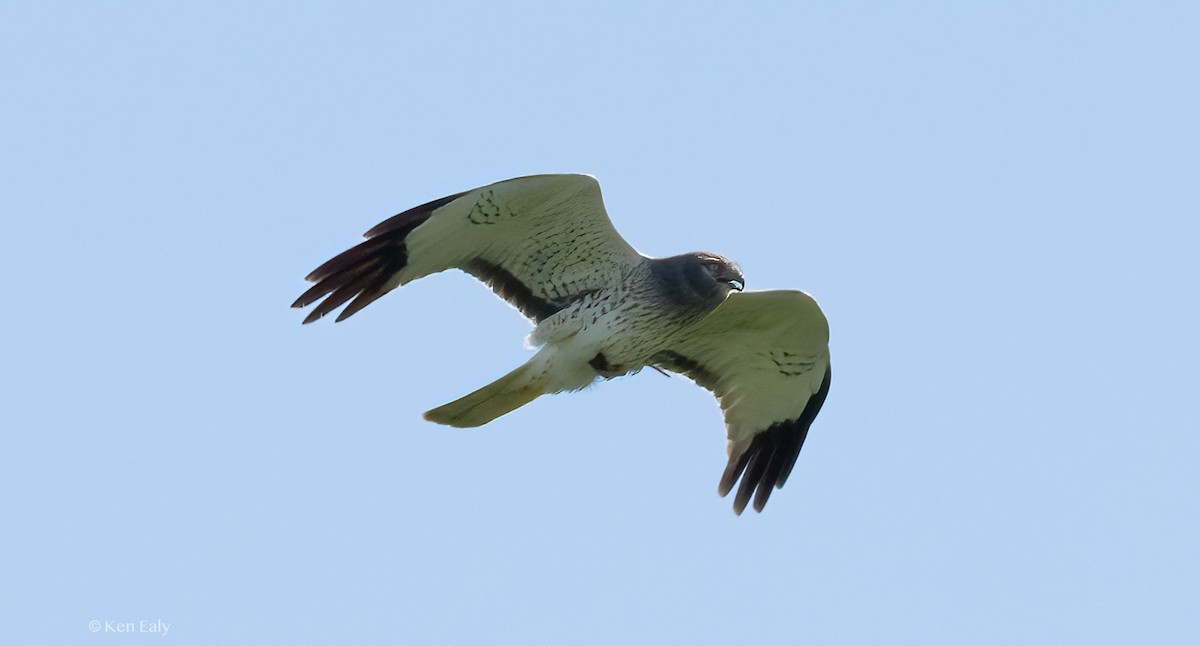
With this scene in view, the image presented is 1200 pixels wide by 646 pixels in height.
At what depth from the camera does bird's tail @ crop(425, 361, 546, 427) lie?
39.4 feet

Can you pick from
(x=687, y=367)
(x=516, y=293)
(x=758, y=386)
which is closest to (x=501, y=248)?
(x=516, y=293)

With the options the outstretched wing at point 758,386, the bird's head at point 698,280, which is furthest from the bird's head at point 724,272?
the outstretched wing at point 758,386

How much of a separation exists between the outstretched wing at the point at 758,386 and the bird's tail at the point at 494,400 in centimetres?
156

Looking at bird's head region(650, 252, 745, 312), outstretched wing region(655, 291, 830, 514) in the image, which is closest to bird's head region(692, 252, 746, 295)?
bird's head region(650, 252, 745, 312)

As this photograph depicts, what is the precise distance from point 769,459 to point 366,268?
150 inches

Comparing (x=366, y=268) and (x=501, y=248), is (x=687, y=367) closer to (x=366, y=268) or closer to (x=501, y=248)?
(x=501, y=248)

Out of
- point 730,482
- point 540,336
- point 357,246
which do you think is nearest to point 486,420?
point 540,336

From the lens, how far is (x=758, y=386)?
13531mm

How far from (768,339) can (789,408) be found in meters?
0.71

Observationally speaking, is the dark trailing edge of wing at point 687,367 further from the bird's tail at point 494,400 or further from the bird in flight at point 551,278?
the bird's tail at point 494,400

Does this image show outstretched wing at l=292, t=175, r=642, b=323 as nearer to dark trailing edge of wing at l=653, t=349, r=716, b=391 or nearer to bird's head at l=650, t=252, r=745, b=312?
bird's head at l=650, t=252, r=745, b=312

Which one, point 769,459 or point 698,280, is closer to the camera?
point 698,280

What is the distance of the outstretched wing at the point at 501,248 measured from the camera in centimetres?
1187

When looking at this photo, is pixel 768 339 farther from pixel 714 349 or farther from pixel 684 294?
pixel 684 294
